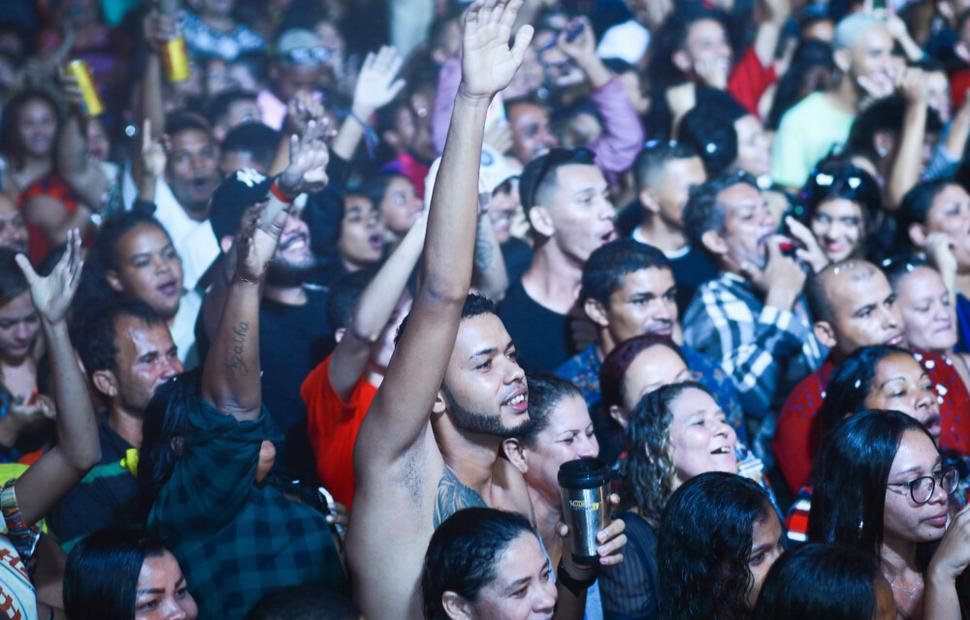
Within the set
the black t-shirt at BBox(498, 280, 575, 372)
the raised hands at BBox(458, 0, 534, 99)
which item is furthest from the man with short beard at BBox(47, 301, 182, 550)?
the raised hands at BBox(458, 0, 534, 99)

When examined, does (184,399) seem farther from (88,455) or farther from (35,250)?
(35,250)

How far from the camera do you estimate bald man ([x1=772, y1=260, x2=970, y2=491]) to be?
3.71 meters

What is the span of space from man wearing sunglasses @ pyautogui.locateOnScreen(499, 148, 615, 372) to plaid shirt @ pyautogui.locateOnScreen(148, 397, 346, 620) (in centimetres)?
138

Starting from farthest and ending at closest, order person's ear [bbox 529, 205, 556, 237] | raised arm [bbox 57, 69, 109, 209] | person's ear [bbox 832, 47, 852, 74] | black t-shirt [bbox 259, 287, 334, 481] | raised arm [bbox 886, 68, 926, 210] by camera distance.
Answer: person's ear [bbox 832, 47, 852, 74] < raised arm [bbox 57, 69, 109, 209] < raised arm [bbox 886, 68, 926, 210] < person's ear [bbox 529, 205, 556, 237] < black t-shirt [bbox 259, 287, 334, 481]

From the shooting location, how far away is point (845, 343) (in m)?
3.98

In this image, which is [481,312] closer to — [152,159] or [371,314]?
[371,314]

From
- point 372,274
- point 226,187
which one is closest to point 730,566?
point 372,274

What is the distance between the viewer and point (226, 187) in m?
4.65

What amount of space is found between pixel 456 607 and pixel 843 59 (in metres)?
4.42

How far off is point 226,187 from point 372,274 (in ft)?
3.36

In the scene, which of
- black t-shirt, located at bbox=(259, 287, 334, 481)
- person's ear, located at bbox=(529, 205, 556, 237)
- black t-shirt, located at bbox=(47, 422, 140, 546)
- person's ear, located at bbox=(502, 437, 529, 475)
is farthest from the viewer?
person's ear, located at bbox=(529, 205, 556, 237)

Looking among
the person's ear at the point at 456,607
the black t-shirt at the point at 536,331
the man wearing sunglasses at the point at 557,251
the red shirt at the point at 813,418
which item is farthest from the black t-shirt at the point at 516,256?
the person's ear at the point at 456,607

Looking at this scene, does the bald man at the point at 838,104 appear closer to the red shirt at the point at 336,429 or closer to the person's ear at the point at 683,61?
the person's ear at the point at 683,61

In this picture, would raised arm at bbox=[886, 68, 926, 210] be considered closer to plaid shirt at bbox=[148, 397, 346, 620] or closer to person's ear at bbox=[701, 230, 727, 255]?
person's ear at bbox=[701, 230, 727, 255]
